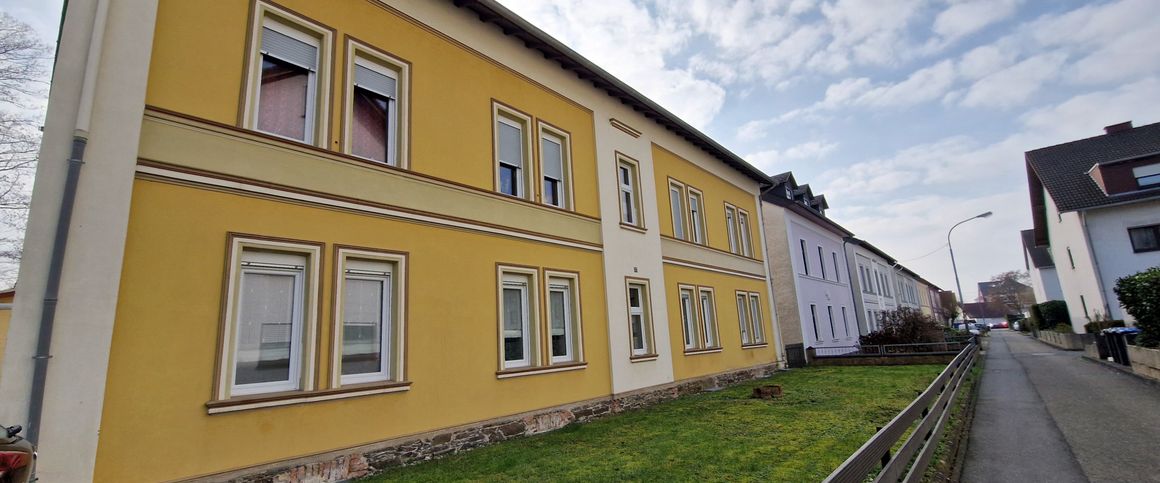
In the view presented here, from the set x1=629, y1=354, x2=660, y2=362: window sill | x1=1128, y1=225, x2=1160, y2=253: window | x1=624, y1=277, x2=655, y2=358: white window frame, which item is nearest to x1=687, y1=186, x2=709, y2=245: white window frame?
x1=624, y1=277, x2=655, y2=358: white window frame

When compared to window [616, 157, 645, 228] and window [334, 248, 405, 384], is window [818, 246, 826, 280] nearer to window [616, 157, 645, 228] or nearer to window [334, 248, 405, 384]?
window [616, 157, 645, 228]

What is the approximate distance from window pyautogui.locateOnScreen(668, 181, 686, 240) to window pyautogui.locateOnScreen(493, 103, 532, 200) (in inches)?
223

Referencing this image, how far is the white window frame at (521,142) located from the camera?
9.63 m

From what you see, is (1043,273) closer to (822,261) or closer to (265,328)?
(822,261)

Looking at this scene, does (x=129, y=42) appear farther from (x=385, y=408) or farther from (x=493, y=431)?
(x=493, y=431)

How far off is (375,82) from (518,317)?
15.2ft

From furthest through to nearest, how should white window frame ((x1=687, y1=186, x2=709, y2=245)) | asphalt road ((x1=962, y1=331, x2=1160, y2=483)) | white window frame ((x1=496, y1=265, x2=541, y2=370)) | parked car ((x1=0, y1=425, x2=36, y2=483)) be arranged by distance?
white window frame ((x1=687, y1=186, x2=709, y2=245)), white window frame ((x1=496, y1=265, x2=541, y2=370)), asphalt road ((x1=962, y1=331, x2=1160, y2=483)), parked car ((x1=0, y1=425, x2=36, y2=483))

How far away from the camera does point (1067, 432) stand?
7629 millimetres

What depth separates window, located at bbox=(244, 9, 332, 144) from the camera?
21.9 feet

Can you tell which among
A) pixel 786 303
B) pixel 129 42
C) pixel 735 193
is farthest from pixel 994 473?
pixel 786 303

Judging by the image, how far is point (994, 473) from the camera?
581 centimetres

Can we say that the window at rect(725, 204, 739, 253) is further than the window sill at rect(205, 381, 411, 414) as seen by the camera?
Yes

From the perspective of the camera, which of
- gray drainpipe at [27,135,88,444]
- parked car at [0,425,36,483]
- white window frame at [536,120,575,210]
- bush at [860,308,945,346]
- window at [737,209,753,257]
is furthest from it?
bush at [860,308,945,346]

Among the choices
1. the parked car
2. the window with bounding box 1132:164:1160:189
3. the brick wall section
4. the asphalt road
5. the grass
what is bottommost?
the asphalt road
